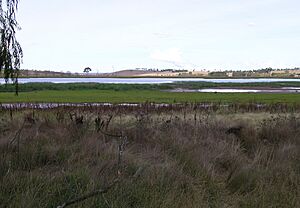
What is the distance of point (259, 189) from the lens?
7285 mm

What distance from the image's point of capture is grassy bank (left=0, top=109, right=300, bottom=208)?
623 centimetres

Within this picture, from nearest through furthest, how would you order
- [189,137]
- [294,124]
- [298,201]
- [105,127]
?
[298,201] → [189,137] → [105,127] → [294,124]

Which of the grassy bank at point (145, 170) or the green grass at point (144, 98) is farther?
the green grass at point (144, 98)

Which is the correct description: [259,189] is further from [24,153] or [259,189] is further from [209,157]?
[24,153]

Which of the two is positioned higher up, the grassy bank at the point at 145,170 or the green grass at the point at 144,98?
the grassy bank at the point at 145,170

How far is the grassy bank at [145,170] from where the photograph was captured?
6.23m

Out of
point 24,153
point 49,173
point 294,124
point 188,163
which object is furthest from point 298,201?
point 294,124

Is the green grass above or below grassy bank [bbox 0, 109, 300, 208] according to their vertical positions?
below

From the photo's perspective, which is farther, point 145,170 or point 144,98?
point 144,98

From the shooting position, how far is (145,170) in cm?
735

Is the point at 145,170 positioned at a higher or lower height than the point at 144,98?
higher

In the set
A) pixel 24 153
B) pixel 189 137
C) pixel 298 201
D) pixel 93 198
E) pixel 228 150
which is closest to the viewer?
pixel 93 198

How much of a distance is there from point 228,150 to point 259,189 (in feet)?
8.08

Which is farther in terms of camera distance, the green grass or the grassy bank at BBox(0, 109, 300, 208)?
the green grass
